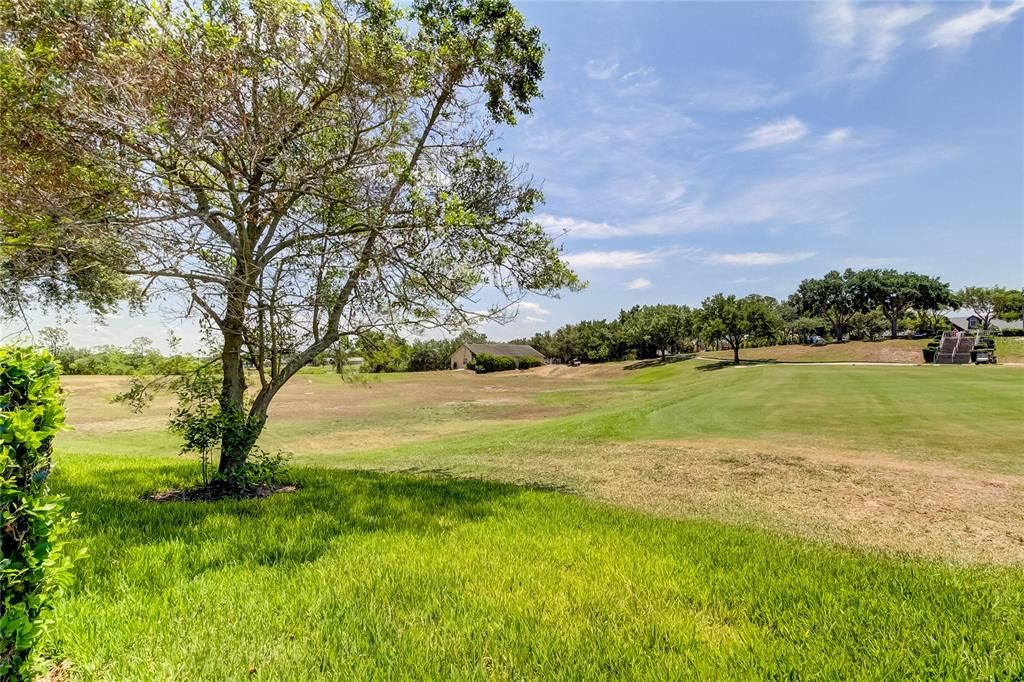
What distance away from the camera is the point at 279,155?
6758 mm

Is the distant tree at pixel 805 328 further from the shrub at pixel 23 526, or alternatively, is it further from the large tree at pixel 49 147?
the shrub at pixel 23 526

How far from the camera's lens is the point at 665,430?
15258mm

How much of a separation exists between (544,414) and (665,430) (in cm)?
1143

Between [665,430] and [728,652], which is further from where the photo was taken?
[665,430]

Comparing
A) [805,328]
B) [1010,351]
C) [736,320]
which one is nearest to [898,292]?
[805,328]

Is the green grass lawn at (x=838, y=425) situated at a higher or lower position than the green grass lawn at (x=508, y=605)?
lower

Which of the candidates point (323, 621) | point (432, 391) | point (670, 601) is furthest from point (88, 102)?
point (432, 391)

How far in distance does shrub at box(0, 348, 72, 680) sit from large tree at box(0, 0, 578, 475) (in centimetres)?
411

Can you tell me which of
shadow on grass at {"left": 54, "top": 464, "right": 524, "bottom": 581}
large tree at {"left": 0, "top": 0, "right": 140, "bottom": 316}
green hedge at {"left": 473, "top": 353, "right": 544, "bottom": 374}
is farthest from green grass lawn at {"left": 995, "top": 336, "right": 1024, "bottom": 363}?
large tree at {"left": 0, "top": 0, "right": 140, "bottom": 316}

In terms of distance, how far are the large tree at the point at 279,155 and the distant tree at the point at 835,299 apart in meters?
93.7

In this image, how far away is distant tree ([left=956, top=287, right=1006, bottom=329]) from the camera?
7325 cm

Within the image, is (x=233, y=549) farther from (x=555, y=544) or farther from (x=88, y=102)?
(x=88, y=102)

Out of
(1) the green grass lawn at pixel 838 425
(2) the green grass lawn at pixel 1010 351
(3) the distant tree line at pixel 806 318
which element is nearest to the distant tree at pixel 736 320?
(3) the distant tree line at pixel 806 318

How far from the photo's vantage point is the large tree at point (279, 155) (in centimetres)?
574
